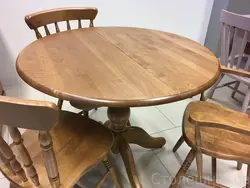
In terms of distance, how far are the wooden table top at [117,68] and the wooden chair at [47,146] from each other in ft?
0.67

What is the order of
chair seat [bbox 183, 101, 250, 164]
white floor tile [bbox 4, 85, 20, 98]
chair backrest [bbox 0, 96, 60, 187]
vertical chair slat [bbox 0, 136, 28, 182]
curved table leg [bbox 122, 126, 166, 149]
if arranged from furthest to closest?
1. white floor tile [bbox 4, 85, 20, 98]
2. curved table leg [bbox 122, 126, 166, 149]
3. chair seat [bbox 183, 101, 250, 164]
4. vertical chair slat [bbox 0, 136, 28, 182]
5. chair backrest [bbox 0, 96, 60, 187]

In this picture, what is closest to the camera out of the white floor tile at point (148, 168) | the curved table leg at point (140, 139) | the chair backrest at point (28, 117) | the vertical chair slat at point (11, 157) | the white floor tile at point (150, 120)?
the chair backrest at point (28, 117)

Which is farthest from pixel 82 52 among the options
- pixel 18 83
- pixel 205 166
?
pixel 18 83

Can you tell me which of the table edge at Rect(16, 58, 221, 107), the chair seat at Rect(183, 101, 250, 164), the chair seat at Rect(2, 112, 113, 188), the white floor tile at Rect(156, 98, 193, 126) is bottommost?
the white floor tile at Rect(156, 98, 193, 126)

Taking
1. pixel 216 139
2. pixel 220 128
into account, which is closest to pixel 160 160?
pixel 216 139

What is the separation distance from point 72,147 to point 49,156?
0.31m

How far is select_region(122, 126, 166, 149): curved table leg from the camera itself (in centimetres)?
159

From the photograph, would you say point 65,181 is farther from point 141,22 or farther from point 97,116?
point 141,22

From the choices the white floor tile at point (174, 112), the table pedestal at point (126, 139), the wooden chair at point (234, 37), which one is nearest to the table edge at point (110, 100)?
the table pedestal at point (126, 139)

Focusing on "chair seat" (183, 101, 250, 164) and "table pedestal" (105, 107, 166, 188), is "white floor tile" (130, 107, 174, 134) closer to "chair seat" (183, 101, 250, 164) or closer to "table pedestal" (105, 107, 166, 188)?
"table pedestal" (105, 107, 166, 188)

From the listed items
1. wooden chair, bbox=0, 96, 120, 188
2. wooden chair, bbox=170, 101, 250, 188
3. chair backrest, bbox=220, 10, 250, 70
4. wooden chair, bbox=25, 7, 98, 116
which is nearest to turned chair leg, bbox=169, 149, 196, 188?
wooden chair, bbox=170, 101, 250, 188

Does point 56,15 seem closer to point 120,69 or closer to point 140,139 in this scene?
point 120,69

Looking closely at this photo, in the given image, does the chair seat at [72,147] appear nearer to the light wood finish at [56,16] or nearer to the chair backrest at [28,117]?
the chair backrest at [28,117]

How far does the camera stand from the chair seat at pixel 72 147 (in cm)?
93
